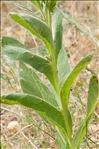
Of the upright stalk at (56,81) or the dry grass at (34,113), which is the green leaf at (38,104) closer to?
the upright stalk at (56,81)

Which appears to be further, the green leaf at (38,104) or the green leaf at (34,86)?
the green leaf at (34,86)

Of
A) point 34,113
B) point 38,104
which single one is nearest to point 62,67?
point 38,104

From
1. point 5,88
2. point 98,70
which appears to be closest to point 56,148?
point 98,70

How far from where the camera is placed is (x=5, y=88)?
2.56 meters

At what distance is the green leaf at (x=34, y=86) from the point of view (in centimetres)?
144

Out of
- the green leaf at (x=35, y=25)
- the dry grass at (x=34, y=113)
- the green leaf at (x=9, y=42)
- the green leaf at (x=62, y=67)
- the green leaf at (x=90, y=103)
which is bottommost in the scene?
the dry grass at (x=34, y=113)

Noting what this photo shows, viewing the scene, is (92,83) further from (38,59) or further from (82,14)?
(82,14)

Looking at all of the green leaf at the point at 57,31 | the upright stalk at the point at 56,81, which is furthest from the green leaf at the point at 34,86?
the green leaf at the point at 57,31

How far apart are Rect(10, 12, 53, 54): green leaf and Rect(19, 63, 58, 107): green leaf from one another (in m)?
0.19

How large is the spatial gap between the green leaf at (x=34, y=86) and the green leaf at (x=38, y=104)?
74 millimetres

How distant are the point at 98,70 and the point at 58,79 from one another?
89 centimetres

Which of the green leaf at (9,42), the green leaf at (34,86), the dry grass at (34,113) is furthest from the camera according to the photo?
the dry grass at (34,113)

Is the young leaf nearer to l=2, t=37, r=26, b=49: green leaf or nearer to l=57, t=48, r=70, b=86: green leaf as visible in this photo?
l=57, t=48, r=70, b=86: green leaf

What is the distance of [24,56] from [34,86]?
181 millimetres
